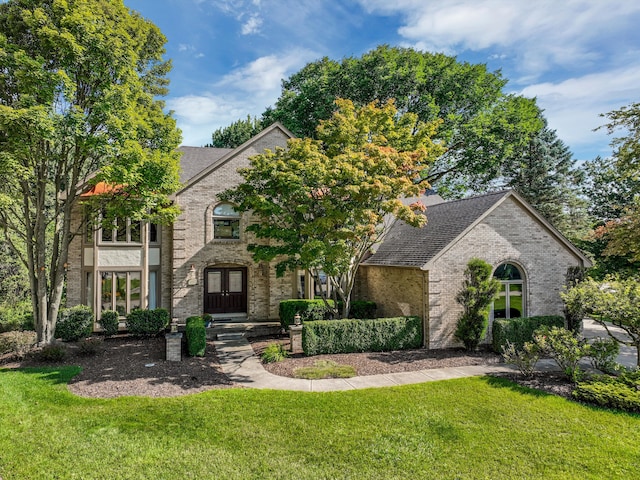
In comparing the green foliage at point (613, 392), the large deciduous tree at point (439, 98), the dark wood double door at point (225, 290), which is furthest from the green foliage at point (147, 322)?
the large deciduous tree at point (439, 98)

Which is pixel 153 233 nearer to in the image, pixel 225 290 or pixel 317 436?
pixel 225 290

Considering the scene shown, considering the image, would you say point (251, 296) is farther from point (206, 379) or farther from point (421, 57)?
point (421, 57)

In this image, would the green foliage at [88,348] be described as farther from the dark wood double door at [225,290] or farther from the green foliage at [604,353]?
the green foliage at [604,353]

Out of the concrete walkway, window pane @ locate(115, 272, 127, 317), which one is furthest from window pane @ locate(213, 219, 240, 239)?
the concrete walkway

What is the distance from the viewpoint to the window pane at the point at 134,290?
17.3m

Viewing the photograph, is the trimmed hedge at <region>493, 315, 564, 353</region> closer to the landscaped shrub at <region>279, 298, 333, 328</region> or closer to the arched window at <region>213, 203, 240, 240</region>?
the landscaped shrub at <region>279, 298, 333, 328</region>

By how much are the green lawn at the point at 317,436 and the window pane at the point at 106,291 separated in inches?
311

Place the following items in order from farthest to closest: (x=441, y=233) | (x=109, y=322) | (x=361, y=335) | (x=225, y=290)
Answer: (x=225, y=290), (x=109, y=322), (x=441, y=233), (x=361, y=335)

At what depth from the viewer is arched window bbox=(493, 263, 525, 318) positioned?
14.9 metres

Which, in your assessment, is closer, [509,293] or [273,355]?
[273,355]

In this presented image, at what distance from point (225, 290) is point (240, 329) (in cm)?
285

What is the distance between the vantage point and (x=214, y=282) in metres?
18.6

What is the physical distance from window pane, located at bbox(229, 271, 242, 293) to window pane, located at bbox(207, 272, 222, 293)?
55 centimetres

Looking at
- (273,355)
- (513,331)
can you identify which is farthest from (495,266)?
(273,355)
